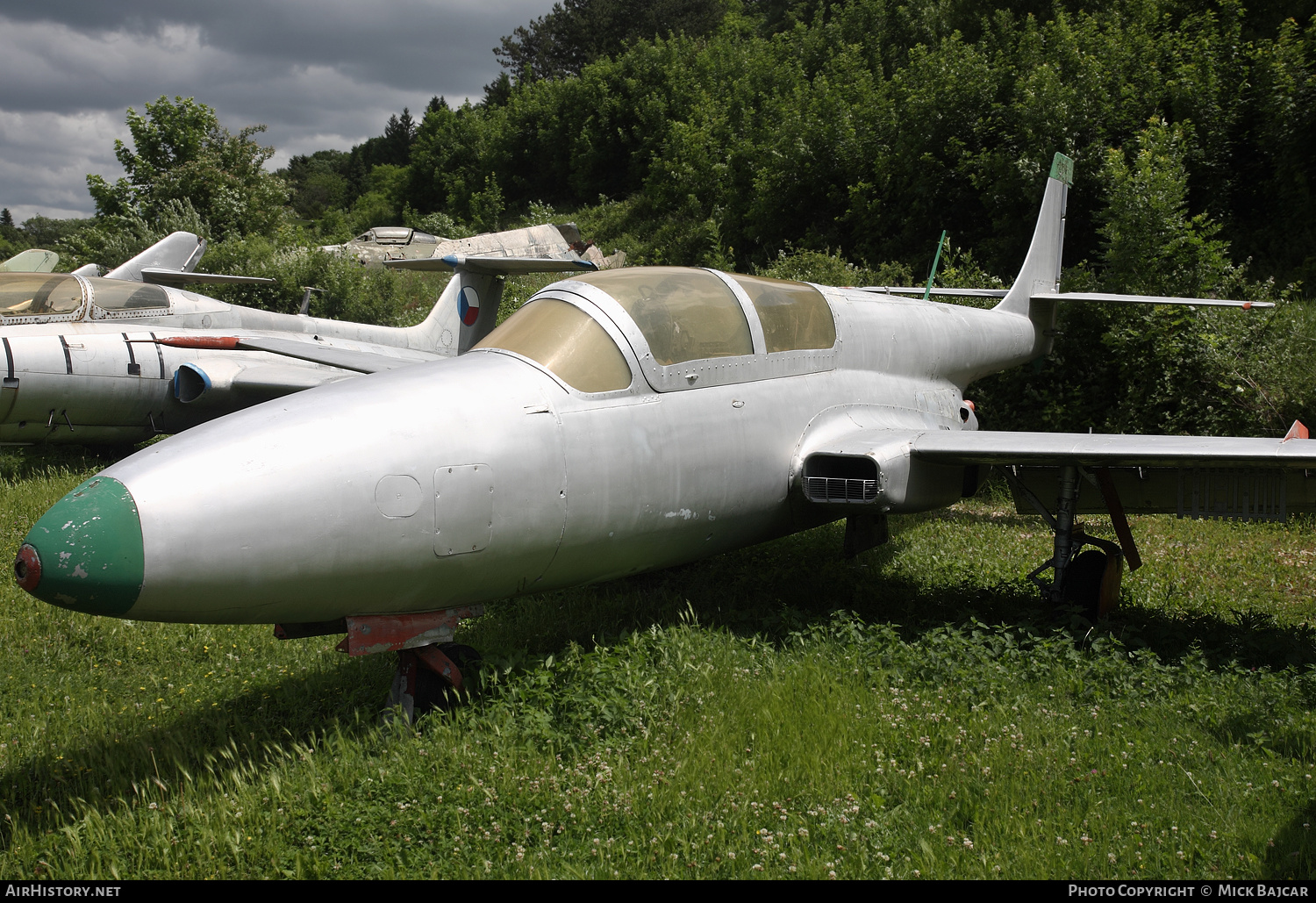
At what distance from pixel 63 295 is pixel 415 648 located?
380 inches

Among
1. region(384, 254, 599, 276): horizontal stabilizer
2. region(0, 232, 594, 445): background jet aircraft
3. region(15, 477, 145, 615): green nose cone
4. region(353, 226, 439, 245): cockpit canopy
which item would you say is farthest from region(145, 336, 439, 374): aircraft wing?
region(353, 226, 439, 245): cockpit canopy

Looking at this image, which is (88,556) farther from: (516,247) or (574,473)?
(516,247)

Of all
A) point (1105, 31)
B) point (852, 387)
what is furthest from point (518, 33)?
point (852, 387)

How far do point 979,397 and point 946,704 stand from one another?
916cm

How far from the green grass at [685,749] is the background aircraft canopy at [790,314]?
5.86 ft

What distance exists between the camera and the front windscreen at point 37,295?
1029 centimetres

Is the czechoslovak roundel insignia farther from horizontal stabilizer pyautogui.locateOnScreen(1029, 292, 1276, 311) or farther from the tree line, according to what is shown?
horizontal stabilizer pyautogui.locateOnScreen(1029, 292, 1276, 311)

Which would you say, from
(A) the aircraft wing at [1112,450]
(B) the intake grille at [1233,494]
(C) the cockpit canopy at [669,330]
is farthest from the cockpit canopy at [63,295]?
(B) the intake grille at [1233,494]

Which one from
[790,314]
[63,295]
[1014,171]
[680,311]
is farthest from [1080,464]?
[1014,171]

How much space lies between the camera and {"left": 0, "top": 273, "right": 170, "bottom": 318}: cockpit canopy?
33.9 feet

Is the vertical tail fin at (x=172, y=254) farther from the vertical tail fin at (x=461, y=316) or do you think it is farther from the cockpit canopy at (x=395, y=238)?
the cockpit canopy at (x=395, y=238)

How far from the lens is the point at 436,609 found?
3.85 metres

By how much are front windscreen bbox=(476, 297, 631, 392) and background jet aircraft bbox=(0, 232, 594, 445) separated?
4.69 metres

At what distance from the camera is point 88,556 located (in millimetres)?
2812
